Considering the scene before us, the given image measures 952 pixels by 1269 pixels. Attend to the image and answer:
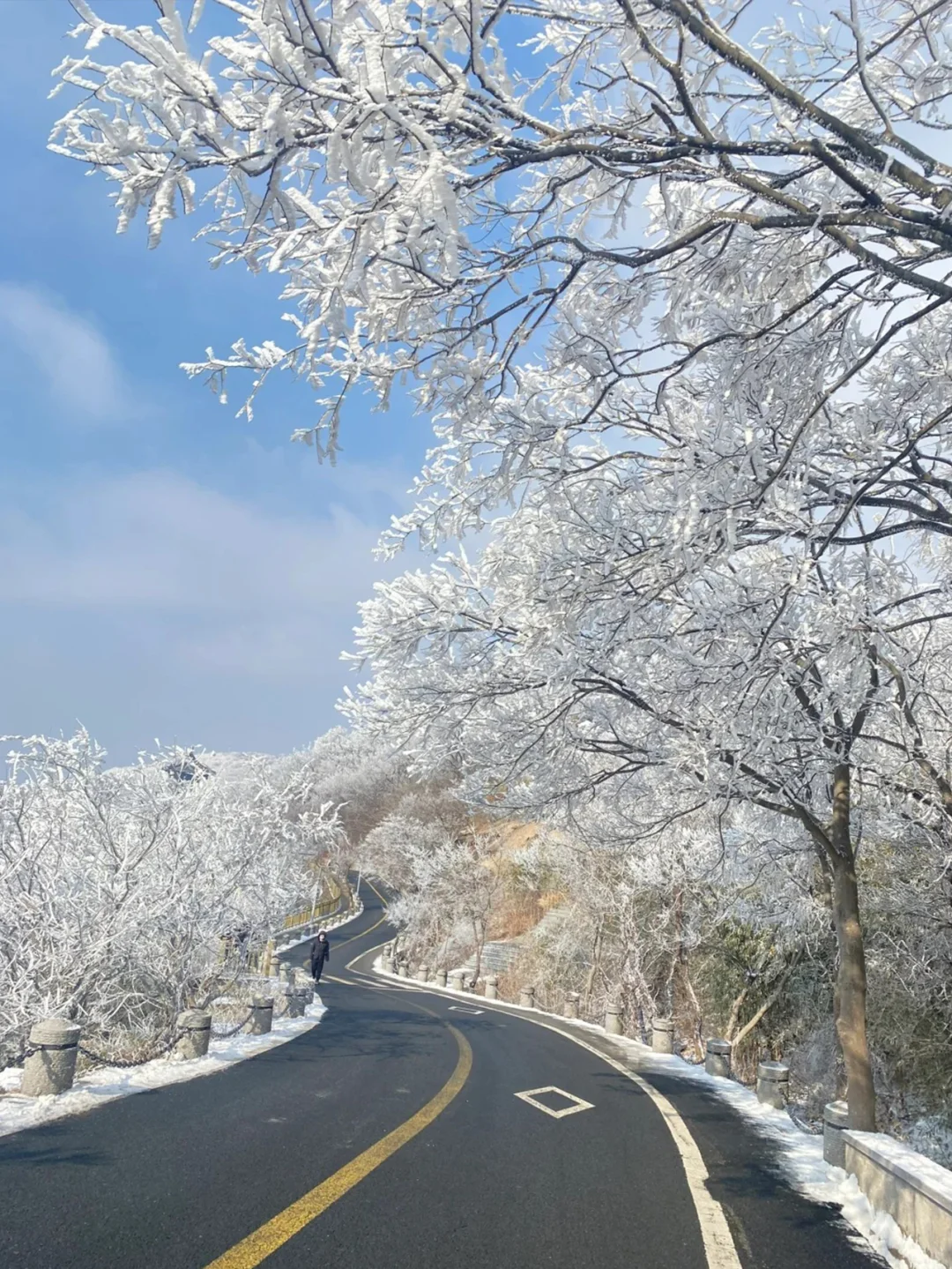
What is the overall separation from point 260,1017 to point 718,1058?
6857 mm

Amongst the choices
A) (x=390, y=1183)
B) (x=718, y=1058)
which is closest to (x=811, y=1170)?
(x=390, y=1183)

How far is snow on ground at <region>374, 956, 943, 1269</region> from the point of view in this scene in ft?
15.8

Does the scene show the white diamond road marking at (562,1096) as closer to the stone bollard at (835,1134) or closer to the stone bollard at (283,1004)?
the stone bollard at (835,1134)

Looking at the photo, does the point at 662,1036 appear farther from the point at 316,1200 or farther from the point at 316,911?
the point at 316,911

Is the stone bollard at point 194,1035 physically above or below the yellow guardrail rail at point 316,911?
above

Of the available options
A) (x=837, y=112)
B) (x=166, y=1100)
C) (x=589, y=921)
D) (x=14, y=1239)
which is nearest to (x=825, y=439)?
(x=837, y=112)

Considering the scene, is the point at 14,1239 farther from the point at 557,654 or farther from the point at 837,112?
the point at 837,112

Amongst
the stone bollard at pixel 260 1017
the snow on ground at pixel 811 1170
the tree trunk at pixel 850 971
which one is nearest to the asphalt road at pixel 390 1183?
the snow on ground at pixel 811 1170

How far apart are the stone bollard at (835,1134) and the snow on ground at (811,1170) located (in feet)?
0.31

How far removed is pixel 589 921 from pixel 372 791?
47.7 m

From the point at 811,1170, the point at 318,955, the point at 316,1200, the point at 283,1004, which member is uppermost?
the point at 316,1200

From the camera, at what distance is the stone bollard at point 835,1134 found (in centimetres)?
669

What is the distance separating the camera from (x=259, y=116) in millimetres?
2980

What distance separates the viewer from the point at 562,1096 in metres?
9.16
